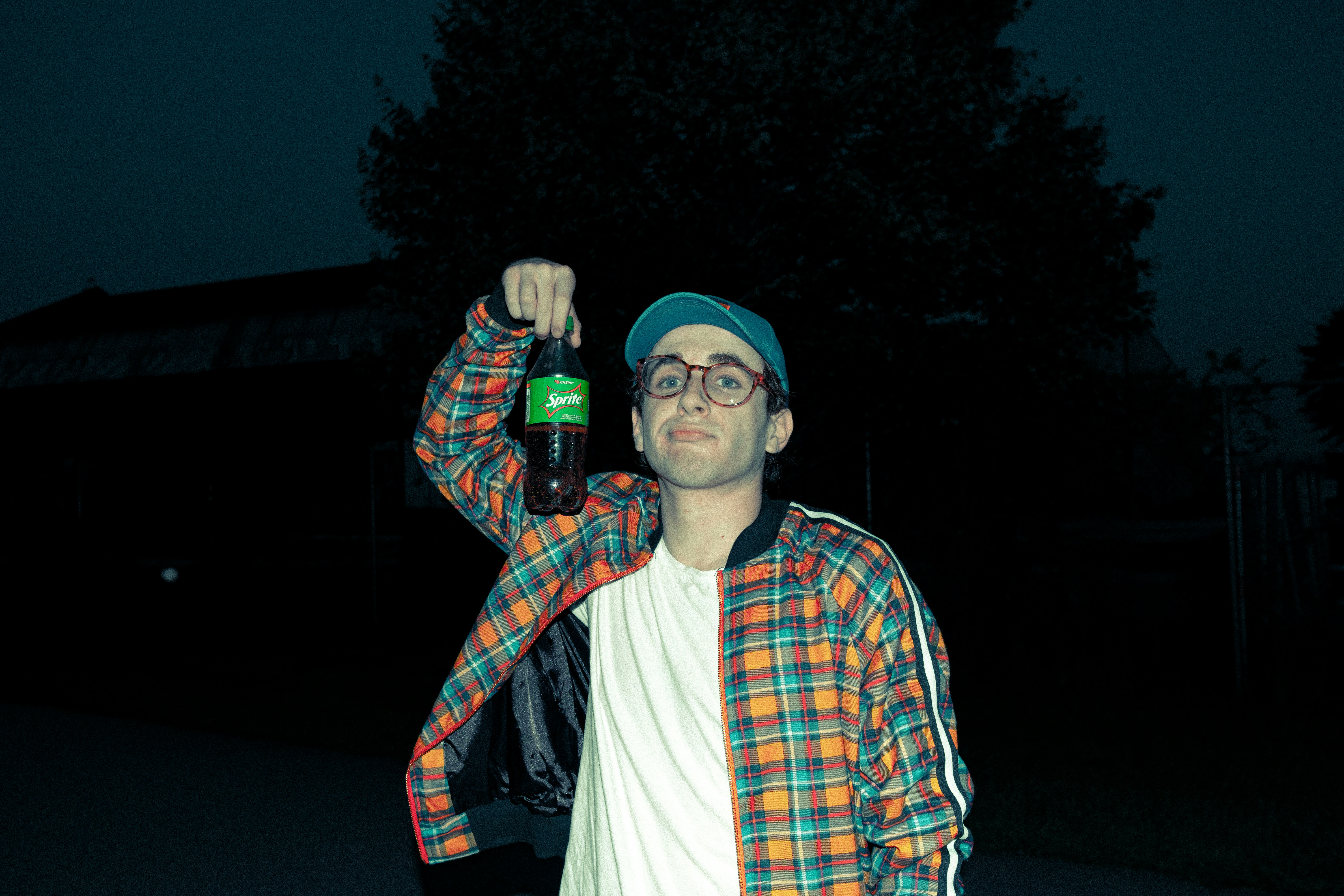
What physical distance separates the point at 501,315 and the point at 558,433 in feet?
1.54

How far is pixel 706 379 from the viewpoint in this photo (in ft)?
7.70

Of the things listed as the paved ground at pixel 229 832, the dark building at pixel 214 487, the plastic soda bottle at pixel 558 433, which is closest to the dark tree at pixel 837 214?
the dark building at pixel 214 487

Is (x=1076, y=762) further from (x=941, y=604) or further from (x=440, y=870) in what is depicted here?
(x=440, y=870)

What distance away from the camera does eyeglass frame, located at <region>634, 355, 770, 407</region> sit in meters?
2.32

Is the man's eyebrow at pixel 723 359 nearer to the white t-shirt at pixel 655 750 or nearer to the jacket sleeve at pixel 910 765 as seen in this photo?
the white t-shirt at pixel 655 750

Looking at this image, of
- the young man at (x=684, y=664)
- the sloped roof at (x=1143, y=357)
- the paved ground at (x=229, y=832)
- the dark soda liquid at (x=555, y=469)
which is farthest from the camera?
the sloped roof at (x=1143, y=357)

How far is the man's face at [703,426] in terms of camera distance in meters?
2.27

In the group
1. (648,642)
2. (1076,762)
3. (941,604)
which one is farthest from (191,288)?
(648,642)

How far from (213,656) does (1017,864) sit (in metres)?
10.5

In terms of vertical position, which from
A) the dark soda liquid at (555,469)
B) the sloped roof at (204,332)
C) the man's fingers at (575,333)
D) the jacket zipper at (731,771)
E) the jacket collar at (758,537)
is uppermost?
the sloped roof at (204,332)

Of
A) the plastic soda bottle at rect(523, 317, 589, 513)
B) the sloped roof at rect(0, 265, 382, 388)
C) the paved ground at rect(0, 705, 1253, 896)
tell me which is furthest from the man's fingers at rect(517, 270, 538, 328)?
the sloped roof at rect(0, 265, 382, 388)

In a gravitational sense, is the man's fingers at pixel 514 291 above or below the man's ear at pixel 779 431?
above

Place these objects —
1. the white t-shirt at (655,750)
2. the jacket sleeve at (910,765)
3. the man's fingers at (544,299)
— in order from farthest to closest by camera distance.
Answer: the man's fingers at (544,299) → the white t-shirt at (655,750) → the jacket sleeve at (910,765)

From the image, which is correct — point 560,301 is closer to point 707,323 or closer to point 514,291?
point 514,291
